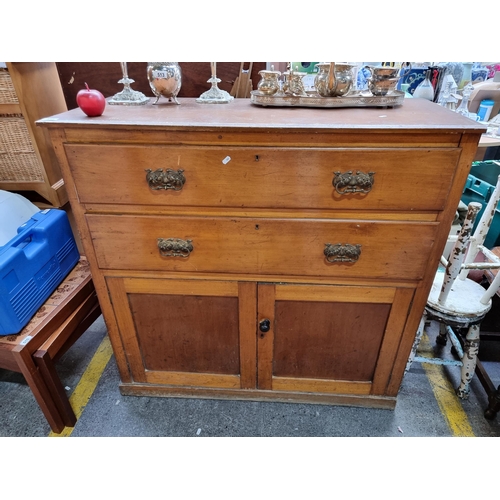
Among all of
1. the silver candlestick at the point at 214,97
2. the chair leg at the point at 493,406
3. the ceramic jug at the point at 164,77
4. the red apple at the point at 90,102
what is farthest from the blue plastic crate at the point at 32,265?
the chair leg at the point at 493,406

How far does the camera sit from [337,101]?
1234mm

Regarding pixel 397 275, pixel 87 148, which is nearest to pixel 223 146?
pixel 87 148

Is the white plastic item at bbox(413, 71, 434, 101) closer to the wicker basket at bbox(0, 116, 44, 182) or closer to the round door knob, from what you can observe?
the round door knob

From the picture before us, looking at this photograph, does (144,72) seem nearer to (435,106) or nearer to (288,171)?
(288,171)

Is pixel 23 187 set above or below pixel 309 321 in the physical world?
above

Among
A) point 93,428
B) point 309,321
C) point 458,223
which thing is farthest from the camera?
point 458,223

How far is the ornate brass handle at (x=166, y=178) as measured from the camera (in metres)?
1.10

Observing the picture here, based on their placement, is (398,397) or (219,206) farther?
(398,397)

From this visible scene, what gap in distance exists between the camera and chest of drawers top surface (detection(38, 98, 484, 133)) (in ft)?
3.30

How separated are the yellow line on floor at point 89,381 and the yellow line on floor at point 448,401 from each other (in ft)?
5.53

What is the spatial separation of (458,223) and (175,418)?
6.20 feet

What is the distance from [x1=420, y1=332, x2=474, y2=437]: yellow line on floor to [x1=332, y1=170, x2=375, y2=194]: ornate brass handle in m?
1.19

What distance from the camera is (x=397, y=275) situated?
1.22 meters

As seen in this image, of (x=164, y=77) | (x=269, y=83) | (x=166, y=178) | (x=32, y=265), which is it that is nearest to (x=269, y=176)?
(x=166, y=178)
